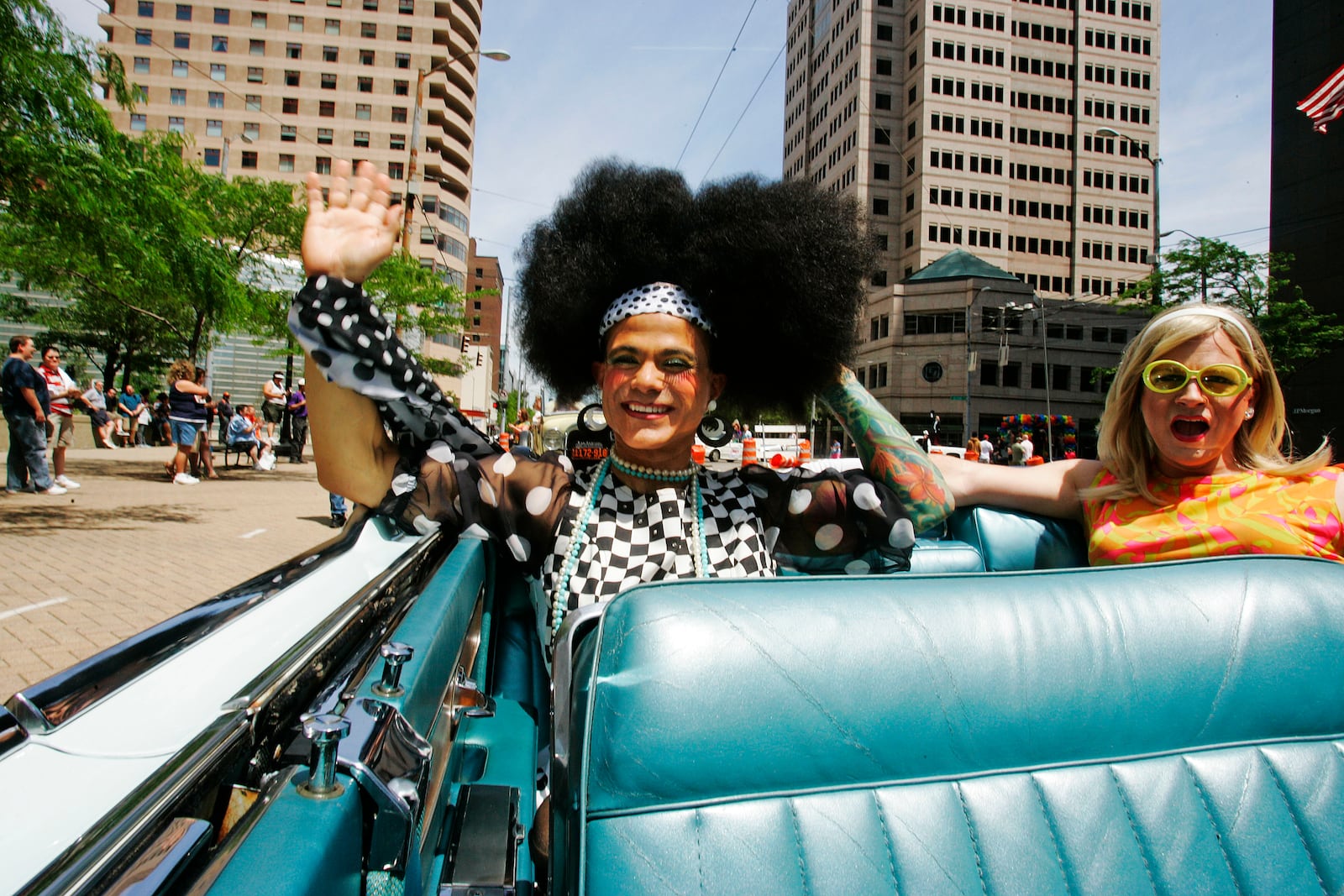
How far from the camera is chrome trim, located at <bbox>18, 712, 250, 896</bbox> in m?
0.57

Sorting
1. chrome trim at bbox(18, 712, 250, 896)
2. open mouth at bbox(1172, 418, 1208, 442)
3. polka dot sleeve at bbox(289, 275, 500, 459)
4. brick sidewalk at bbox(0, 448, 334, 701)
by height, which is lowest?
brick sidewalk at bbox(0, 448, 334, 701)

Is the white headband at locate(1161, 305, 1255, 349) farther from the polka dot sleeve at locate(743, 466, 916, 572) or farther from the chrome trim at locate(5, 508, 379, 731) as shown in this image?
the chrome trim at locate(5, 508, 379, 731)

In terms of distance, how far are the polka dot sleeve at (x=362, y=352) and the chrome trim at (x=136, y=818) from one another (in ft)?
2.50

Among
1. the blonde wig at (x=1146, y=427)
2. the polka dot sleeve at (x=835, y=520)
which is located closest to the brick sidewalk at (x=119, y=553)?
the polka dot sleeve at (x=835, y=520)

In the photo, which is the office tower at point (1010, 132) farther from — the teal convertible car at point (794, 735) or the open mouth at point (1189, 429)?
the teal convertible car at point (794, 735)

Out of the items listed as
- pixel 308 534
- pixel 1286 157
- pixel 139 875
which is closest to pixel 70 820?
pixel 139 875

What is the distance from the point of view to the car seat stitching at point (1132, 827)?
105 centimetres

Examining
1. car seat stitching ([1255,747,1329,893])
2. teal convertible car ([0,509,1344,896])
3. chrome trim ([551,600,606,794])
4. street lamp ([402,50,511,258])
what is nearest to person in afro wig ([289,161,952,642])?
chrome trim ([551,600,606,794])

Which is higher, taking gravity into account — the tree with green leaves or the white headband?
the tree with green leaves

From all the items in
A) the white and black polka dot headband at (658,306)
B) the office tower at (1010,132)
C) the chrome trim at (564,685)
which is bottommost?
the chrome trim at (564,685)

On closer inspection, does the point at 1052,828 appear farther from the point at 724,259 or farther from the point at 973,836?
the point at 724,259

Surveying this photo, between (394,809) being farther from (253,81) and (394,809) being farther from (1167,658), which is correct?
(253,81)

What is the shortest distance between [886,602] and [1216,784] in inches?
22.4

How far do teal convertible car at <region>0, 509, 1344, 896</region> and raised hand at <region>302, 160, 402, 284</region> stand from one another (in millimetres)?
584
